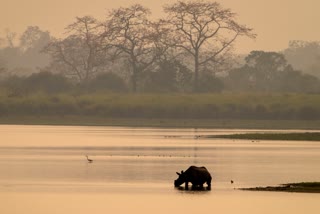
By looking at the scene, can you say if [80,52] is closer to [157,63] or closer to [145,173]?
[157,63]

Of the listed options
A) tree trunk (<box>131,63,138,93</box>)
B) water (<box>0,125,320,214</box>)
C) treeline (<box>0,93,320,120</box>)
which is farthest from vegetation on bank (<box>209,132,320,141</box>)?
tree trunk (<box>131,63,138,93</box>)

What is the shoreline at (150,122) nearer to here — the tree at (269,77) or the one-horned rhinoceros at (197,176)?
the tree at (269,77)

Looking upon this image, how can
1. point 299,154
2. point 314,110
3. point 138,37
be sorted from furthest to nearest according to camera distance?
point 138,37
point 314,110
point 299,154

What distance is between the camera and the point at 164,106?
12038cm

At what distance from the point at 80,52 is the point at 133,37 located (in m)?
15.8

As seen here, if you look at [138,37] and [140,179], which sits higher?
[138,37]

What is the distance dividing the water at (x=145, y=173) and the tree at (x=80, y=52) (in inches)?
2513

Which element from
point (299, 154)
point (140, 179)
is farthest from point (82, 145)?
point (140, 179)

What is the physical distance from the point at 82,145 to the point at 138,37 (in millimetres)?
68663

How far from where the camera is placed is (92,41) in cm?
14588

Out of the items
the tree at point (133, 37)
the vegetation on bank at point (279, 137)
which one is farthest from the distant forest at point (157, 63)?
the vegetation on bank at point (279, 137)

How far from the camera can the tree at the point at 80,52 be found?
468 ft

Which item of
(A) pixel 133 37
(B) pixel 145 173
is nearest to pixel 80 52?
(A) pixel 133 37

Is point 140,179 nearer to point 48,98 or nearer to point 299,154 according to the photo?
point 299,154
